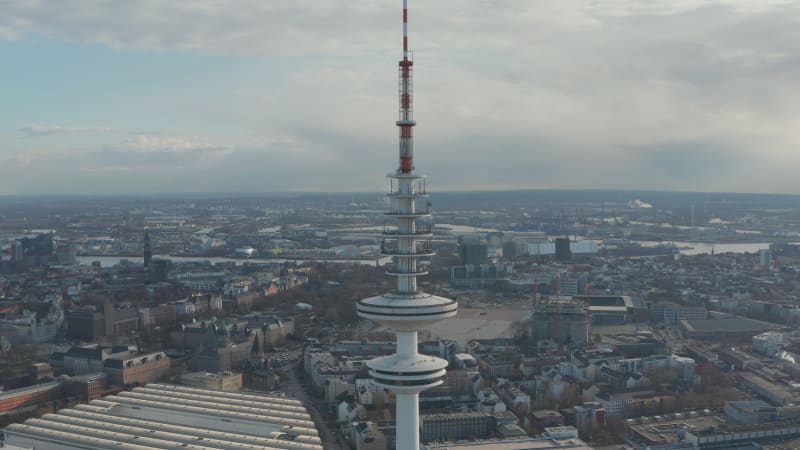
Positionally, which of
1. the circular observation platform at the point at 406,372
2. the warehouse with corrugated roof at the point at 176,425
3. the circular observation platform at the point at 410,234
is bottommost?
the warehouse with corrugated roof at the point at 176,425

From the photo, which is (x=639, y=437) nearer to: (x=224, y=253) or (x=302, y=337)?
(x=302, y=337)

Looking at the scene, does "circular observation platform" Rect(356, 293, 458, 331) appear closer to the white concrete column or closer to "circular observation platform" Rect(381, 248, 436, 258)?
"circular observation platform" Rect(381, 248, 436, 258)

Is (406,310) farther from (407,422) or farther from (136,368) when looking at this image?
(136,368)

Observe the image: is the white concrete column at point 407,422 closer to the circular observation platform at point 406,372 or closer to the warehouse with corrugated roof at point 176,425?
the circular observation platform at point 406,372

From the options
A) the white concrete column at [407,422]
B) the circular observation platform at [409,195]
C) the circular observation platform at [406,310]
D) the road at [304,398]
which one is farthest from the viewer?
the road at [304,398]

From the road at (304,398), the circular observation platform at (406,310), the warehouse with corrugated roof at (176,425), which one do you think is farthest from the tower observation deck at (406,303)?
the road at (304,398)

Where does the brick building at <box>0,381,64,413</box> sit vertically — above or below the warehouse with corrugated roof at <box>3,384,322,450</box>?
below

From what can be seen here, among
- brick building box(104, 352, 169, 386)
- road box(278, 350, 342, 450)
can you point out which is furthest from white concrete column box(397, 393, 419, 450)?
brick building box(104, 352, 169, 386)
